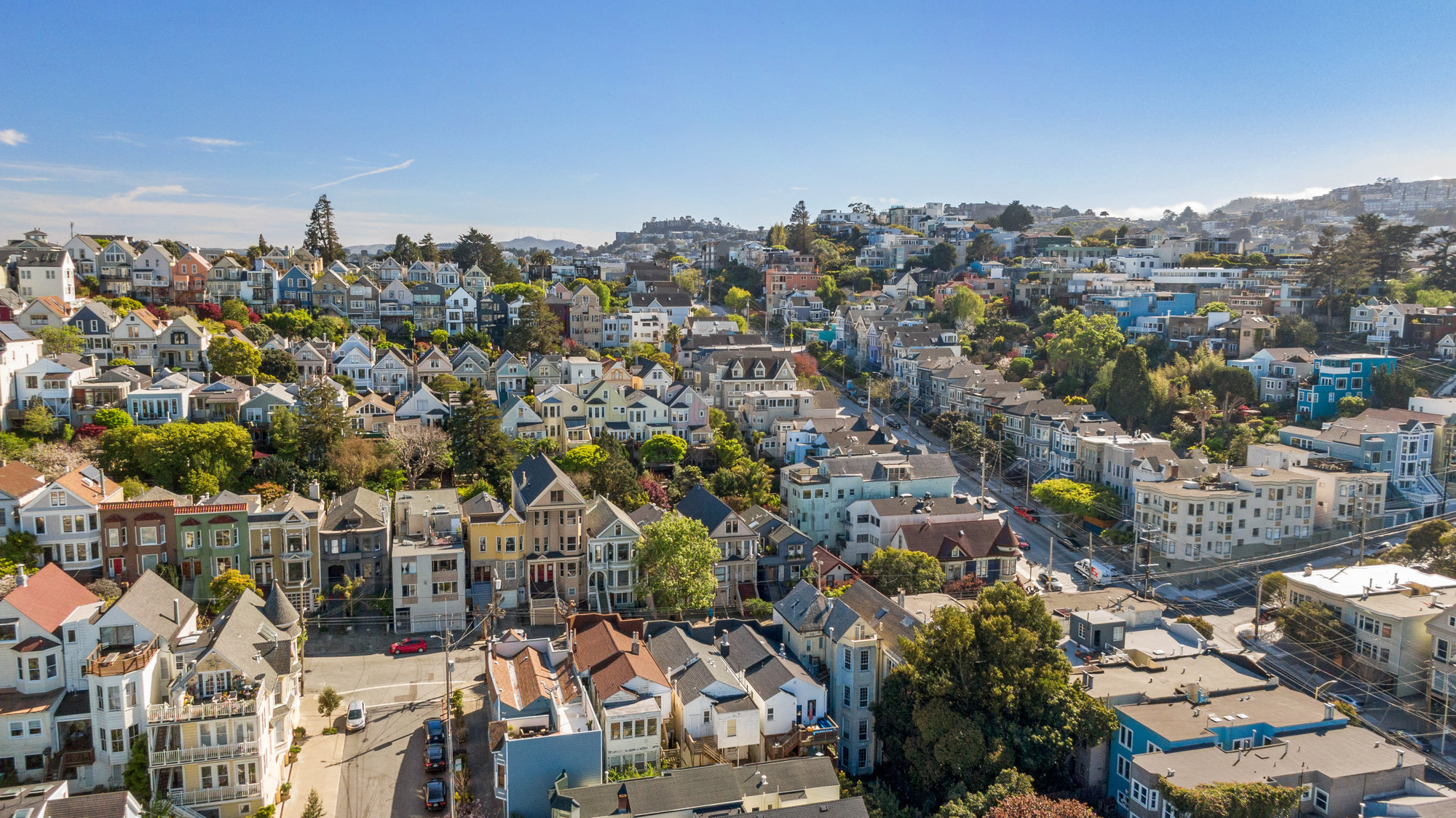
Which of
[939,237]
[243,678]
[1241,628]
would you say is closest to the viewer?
[243,678]

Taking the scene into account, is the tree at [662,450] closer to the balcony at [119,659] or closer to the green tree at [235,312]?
the balcony at [119,659]

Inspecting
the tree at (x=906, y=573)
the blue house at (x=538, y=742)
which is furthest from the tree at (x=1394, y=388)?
the blue house at (x=538, y=742)

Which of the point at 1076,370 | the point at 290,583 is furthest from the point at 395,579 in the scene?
the point at 1076,370

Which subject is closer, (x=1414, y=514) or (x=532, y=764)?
(x=532, y=764)

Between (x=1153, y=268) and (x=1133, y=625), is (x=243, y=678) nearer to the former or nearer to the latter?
(x=1133, y=625)

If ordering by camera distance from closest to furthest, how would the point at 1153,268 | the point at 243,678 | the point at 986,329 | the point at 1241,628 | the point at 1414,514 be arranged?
the point at 243,678, the point at 1241,628, the point at 1414,514, the point at 986,329, the point at 1153,268

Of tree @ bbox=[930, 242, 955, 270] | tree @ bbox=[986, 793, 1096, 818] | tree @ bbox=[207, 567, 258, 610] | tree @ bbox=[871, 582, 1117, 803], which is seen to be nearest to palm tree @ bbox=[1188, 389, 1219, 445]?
tree @ bbox=[871, 582, 1117, 803]

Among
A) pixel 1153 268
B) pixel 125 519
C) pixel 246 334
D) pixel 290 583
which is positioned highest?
pixel 1153 268

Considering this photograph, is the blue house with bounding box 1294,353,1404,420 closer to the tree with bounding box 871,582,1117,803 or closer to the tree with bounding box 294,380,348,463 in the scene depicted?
the tree with bounding box 871,582,1117,803

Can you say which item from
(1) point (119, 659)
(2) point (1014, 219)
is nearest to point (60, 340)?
(1) point (119, 659)
